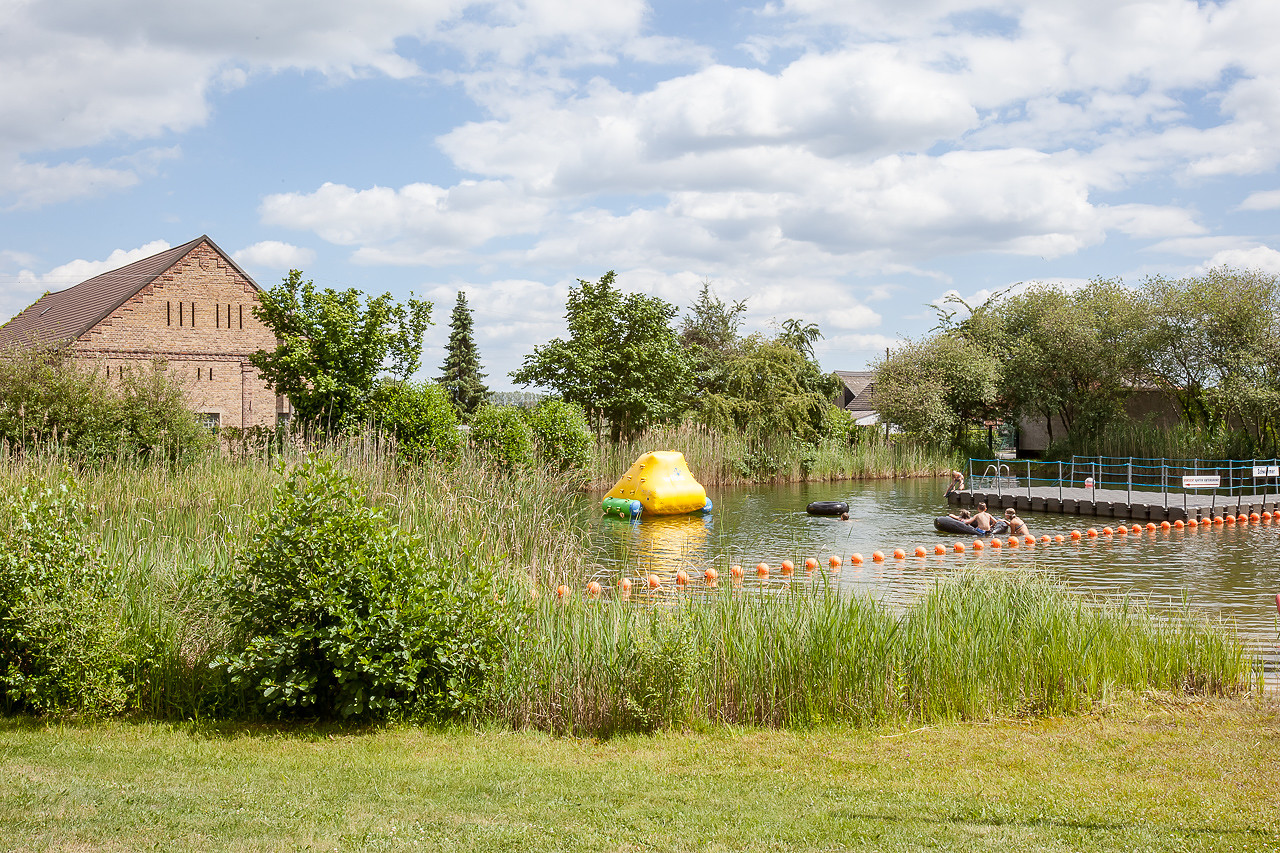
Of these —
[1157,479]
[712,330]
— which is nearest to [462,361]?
[712,330]

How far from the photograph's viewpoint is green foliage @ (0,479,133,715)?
21.5 ft

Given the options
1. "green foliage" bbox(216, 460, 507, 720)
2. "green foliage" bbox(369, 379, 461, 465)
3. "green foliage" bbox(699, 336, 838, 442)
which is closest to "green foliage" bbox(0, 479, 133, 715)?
"green foliage" bbox(216, 460, 507, 720)

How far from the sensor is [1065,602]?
336 inches

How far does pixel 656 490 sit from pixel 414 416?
6.71m

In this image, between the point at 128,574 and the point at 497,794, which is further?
the point at 128,574

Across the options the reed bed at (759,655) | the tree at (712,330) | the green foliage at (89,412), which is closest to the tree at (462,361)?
the tree at (712,330)

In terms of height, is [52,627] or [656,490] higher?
[656,490]

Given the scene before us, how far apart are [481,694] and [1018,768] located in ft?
12.0

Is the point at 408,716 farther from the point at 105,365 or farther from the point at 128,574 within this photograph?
the point at 105,365

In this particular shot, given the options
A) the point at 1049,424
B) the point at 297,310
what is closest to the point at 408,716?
the point at 297,310

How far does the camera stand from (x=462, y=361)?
48000 millimetres

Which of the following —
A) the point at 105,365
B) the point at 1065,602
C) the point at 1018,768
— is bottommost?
the point at 1018,768

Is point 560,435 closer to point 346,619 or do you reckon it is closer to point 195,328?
point 195,328

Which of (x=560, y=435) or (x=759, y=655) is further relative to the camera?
(x=560, y=435)
